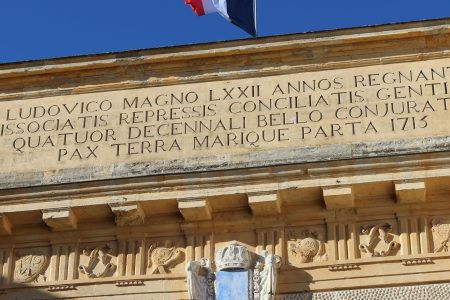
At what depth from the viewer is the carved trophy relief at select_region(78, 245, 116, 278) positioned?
1181 centimetres

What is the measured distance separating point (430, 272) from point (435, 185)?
0.76 m

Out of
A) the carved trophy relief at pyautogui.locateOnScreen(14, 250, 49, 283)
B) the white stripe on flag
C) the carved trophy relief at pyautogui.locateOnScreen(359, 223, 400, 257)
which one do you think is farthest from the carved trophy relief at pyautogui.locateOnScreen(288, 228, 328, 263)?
the white stripe on flag

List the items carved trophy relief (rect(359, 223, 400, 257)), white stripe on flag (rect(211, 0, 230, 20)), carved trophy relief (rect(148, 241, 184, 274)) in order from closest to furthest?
carved trophy relief (rect(359, 223, 400, 257)), carved trophy relief (rect(148, 241, 184, 274)), white stripe on flag (rect(211, 0, 230, 20))

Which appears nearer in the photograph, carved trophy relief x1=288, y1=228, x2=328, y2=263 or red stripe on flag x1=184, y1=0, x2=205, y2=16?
carved trophy relief x1=288, y1=228, x2=328, y2=263

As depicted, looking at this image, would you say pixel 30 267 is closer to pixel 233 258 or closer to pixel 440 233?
pixel 233 258

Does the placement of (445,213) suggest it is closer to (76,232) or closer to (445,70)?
(445,70)

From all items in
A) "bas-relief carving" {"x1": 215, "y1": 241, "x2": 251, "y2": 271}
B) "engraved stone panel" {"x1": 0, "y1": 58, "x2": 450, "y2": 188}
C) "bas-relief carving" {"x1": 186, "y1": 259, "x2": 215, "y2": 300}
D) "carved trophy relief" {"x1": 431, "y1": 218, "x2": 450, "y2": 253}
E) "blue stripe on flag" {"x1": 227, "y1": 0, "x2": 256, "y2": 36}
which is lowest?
"bas-relief carving" {"x1": 186, "y1": 259, "x2": 215, "y2": 300}

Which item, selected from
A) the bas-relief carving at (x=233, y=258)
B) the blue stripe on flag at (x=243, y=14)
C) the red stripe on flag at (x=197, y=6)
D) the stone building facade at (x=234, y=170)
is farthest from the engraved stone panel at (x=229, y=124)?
the red stripe on flag at (x=197, y=6)

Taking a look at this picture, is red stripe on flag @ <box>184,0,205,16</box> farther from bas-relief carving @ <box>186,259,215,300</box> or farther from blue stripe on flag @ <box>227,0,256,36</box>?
bas-relief carving @ <box>186,259,215,300</box>

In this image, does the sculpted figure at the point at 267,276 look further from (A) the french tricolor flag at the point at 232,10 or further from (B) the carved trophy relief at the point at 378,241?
(A) the french tricolor flag at the point at 232,10

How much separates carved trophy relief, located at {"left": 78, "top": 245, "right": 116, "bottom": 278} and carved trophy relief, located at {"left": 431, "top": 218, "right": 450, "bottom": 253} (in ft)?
9.18

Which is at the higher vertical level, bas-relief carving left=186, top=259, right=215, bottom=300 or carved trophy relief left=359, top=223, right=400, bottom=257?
carved trophy relief left=359, top=223, right=400, bottom=257

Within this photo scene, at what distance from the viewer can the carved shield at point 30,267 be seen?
39.1ft

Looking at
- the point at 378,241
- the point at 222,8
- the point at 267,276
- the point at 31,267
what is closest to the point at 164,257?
the point at 267,276
